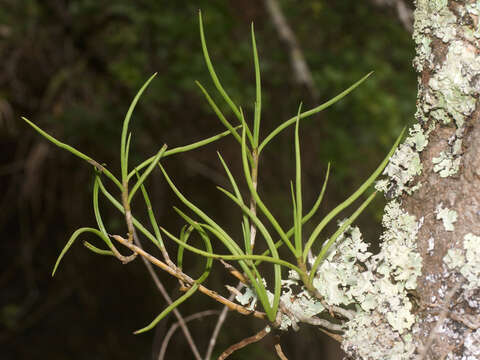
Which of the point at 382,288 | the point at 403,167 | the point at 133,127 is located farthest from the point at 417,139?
the point at 133,127

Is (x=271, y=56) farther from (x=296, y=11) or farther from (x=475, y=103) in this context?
(x=475, y=103)

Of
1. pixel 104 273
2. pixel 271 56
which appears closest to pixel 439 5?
pixel 271 56

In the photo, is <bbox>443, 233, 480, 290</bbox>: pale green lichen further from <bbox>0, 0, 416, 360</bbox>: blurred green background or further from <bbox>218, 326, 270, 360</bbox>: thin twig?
<bbox>0, 0, 416, 360</bbox>: blurred green background

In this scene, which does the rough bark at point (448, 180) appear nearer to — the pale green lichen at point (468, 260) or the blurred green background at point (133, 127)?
the pale green lichen at point (468, 260)

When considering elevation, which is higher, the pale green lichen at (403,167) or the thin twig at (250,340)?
the pale green lichen at (403,167)

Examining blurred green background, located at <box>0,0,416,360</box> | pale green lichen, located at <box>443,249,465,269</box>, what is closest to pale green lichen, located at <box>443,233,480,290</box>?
pale green lichen, located at <box>443,249,465,269</box>

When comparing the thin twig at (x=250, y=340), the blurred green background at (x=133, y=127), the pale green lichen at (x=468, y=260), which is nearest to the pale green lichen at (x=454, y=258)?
the pale green lichen at (x=468, y=260)

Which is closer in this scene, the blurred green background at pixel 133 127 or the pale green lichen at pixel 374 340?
the pale green lichen at pixel 374 340
